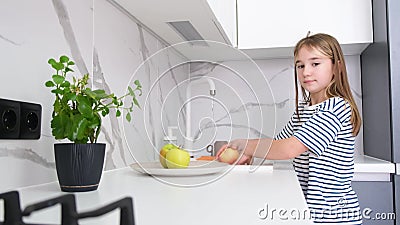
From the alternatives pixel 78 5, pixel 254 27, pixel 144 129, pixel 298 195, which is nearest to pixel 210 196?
pixel 298 195

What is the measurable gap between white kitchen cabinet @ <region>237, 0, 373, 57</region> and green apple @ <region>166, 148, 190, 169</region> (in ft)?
3.17

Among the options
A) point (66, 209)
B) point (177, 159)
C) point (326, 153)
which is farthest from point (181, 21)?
point (66, 209)

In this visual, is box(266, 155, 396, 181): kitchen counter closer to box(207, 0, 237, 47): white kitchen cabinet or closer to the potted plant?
box(207, 0, 237, 47): white kitchen cabinet

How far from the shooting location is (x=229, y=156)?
1421 mm

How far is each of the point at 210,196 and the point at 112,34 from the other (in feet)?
2.60

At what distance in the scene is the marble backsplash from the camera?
35.2 inches

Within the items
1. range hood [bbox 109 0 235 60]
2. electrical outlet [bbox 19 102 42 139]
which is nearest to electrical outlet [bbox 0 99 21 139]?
electrical outlet [bbox 19 102 42 139]

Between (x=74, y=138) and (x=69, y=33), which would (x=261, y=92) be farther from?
(x=74, y=138)

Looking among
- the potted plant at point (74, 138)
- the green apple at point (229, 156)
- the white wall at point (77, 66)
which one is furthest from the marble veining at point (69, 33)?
the green apple at point (229, 156)

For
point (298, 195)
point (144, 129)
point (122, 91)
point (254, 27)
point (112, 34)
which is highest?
point (254, 27)

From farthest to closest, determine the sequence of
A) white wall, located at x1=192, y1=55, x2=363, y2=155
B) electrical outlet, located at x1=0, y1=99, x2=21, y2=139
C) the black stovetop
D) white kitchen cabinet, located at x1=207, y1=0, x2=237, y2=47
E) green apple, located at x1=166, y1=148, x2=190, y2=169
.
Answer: white wall, located at x1=192, y1=55, x2=363, y2=155
white kitchen cabinet, located at x1=207, y1=0, x2=237, y2=47
green apple, located at x1=166, y1=148, x2=190, y2=169
electrical outlet, located at x1=0, y1=99, x2=21, y2=139
the black stovetop

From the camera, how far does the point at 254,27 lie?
2.07 m

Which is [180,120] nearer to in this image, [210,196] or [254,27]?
[254,27]

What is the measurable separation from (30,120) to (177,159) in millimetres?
466
